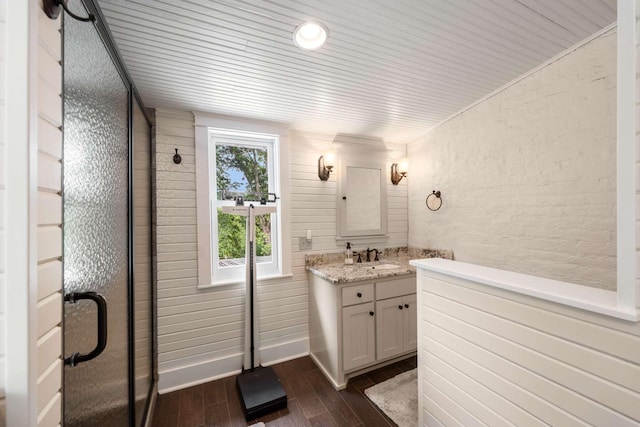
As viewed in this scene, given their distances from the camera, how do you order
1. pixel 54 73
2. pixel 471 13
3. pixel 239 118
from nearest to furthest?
pixel 54 73
pixel 471 13
pixel 239 118

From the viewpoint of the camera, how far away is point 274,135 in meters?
2.33

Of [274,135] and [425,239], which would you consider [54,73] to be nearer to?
[274,135]

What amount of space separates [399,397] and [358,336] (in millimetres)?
508

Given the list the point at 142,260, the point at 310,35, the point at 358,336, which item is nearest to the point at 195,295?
the point at 142,260

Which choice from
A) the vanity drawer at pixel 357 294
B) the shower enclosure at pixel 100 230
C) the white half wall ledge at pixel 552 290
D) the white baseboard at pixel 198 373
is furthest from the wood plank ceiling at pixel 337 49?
the white baseboard at pixel 198 373

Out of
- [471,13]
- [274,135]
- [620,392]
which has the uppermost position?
[471,13]

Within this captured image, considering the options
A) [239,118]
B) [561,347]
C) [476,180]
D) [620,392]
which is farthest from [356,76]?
[620,392]

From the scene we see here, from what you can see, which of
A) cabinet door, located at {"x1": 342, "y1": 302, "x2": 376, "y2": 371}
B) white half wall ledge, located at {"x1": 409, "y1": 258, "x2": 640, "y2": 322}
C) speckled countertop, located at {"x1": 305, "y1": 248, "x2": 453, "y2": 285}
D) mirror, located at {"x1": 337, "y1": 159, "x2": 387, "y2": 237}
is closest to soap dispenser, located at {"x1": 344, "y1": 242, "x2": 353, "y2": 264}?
speckled countertop, located at {"x1": 305, "y1": 248, "x2": 453, "y2": 285}

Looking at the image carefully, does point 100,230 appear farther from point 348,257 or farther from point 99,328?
point 348,257

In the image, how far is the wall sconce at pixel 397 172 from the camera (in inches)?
114

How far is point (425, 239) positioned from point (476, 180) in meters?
0.86

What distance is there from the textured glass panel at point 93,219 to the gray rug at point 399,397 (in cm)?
162

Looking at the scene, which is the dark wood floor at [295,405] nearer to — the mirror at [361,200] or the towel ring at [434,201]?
the mirror at [361,200]
